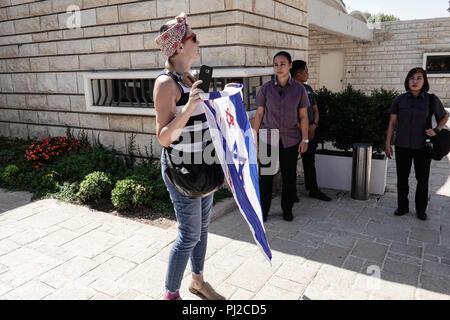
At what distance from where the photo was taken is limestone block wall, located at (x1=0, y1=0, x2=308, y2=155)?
5516 millimetres

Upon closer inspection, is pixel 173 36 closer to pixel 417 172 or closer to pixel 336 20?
pixel 417 172

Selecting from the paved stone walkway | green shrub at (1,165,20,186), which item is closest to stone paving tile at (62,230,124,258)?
the paved stone walkway

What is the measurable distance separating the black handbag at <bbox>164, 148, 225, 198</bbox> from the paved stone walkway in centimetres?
113

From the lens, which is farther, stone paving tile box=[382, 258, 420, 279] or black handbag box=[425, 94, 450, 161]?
black handbag box=[425, 94, 450, 161]

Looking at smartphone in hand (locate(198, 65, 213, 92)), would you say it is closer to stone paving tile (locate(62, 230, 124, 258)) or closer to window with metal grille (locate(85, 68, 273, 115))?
stone paving tile (locate(62, 230, 124, 258))

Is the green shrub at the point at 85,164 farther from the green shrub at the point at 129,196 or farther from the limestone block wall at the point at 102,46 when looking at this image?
the green shrub at the point at 129,196

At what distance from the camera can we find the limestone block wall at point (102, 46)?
552 centimetres

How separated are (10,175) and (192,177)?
5.39m

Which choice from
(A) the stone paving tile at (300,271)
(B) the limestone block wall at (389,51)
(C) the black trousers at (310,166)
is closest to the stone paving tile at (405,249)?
(A) the stone paving tile at (300,271)

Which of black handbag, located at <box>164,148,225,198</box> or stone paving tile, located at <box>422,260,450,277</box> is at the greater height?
black handbag, located at <box>164,148,225,198</box>

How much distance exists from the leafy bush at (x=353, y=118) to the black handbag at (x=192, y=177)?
3906 mm

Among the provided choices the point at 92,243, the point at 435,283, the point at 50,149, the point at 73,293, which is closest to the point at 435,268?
the point at 435,283

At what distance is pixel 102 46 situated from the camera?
6.79 metres
